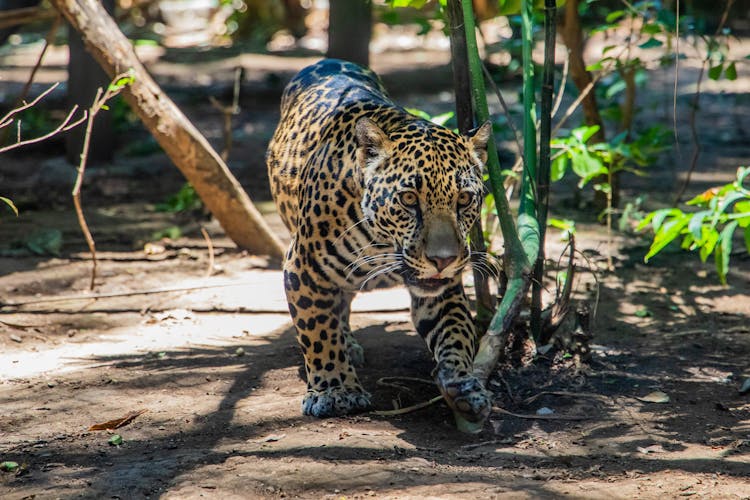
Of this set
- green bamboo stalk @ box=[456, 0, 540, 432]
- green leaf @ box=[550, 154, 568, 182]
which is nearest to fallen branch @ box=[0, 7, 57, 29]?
green leaf @ box=[550, 154, 568, 182]

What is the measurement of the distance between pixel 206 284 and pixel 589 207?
145 inches

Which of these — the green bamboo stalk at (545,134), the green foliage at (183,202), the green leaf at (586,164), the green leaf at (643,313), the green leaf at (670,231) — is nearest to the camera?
the green leaf at (670,231)

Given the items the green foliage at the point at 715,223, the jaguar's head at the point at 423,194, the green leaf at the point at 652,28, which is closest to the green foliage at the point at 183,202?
the green leaf at the point at 652,28

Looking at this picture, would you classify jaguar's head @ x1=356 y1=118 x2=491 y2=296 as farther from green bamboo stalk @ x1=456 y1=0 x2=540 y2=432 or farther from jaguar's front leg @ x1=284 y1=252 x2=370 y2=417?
jaguar's front leg @ x1=284 y1=252 x2=370 y2=417

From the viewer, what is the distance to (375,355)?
19.1 ft

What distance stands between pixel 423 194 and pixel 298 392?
4.78 feet

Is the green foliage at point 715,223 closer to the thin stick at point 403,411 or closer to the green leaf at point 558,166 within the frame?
the thin stick at point 403,411

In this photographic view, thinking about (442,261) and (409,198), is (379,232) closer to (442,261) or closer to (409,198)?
(409,198)

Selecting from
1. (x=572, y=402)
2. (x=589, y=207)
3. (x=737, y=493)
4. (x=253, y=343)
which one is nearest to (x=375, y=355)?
(x=253, y=343)

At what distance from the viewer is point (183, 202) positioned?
9172mm

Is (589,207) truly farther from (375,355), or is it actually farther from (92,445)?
(92,445)

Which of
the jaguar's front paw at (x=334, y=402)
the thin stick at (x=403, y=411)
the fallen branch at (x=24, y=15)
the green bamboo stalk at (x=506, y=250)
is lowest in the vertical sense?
the thin stick at (x=403, y=411)

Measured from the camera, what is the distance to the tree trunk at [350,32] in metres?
10.8

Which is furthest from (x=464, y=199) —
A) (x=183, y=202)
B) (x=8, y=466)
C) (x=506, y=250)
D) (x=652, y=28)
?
(x=183, y=202)
